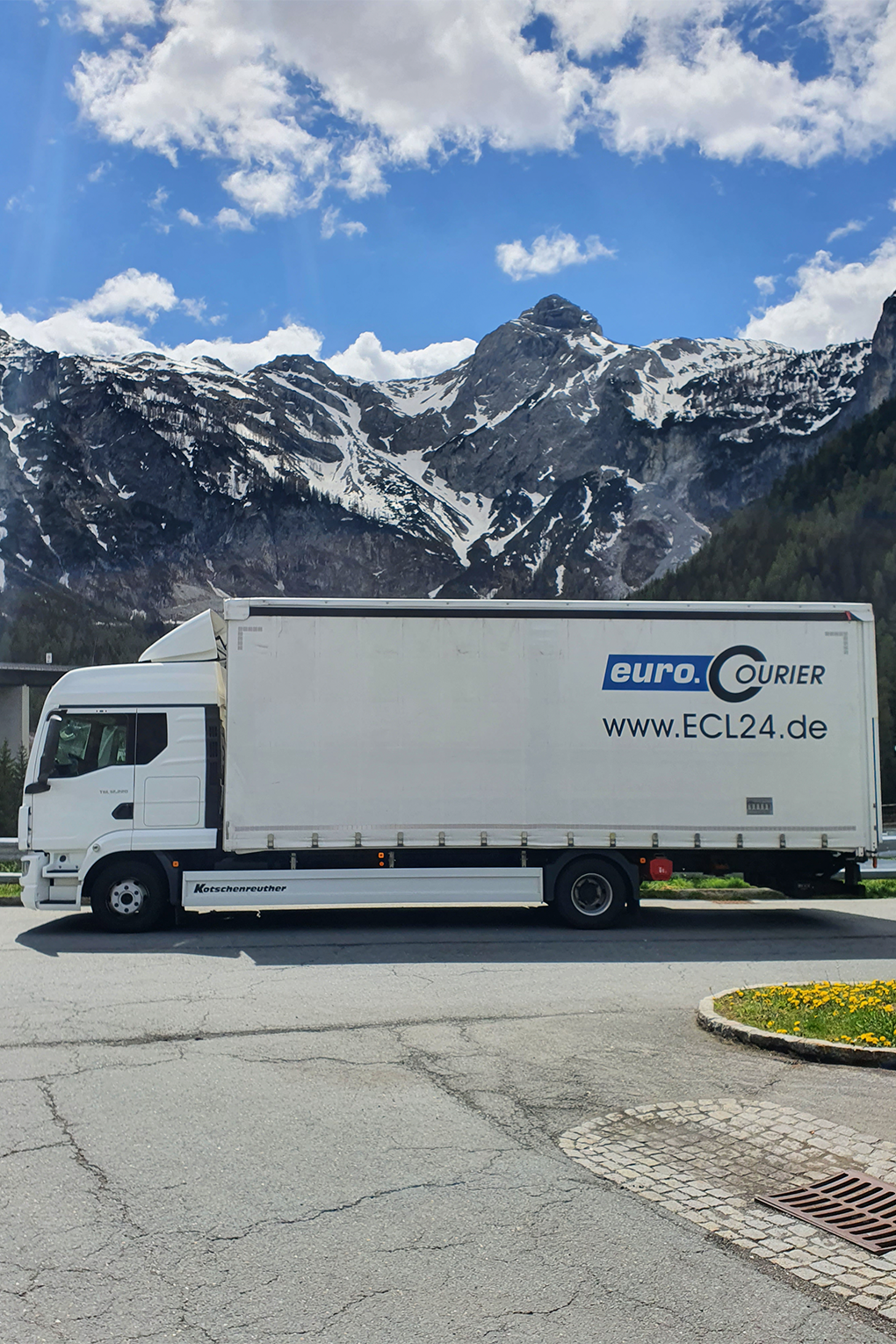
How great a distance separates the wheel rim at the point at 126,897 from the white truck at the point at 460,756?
2cm

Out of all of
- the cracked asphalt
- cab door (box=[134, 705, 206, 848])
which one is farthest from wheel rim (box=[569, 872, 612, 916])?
cab door (box=[134, 705, 206, 848])

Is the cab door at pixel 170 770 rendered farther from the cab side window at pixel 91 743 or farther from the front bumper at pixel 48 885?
the front bumper at pixel 48 885

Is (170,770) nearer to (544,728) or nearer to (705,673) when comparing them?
(544,728)

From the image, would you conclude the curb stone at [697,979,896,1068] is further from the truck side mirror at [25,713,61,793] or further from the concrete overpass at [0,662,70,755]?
the concrete overpass at [0,662,70,755]

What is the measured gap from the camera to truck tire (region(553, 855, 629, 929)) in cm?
1252

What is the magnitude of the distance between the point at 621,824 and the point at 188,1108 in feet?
24.8

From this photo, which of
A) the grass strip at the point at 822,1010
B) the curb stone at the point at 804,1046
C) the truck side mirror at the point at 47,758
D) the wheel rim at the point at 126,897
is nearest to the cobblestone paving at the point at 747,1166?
the curb stone at the point at 804,1046

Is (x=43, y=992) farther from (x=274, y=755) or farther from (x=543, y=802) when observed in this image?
(x=543, y=802)

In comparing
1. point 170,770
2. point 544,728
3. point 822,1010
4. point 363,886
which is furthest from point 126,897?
point 822,1010

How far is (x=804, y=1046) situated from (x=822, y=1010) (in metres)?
0.79

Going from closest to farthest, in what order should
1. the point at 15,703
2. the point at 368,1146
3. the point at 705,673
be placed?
the point at 368,1146
the point at 705,673
the point at 15,703

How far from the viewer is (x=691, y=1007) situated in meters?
8.37

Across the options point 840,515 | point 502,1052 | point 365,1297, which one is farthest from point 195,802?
point 840,515

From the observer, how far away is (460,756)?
12.5 metres
